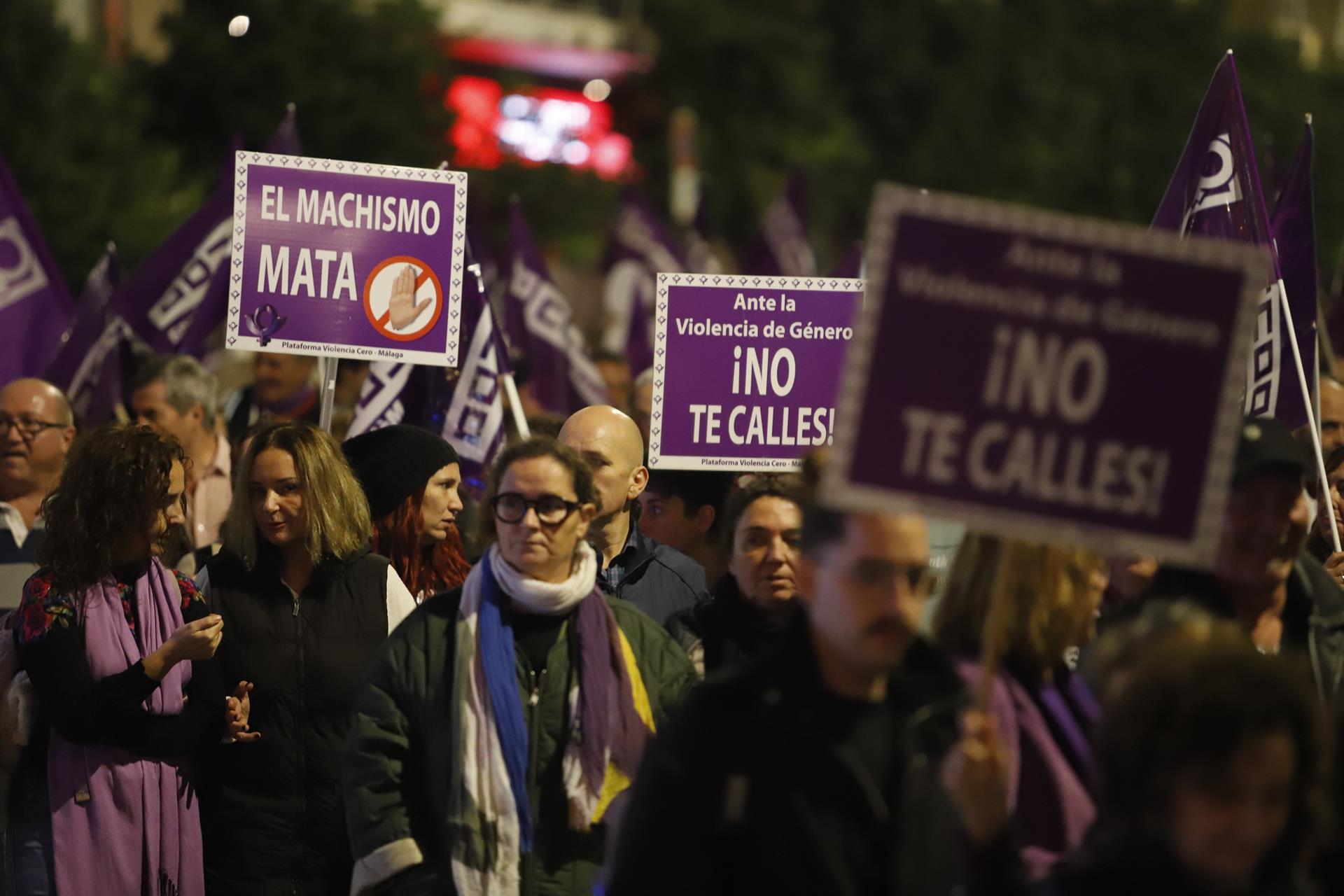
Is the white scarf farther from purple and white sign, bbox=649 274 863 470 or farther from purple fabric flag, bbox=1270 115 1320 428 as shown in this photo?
purple fabric flag, bbox=1270 115 1320 428

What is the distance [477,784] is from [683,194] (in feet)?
124

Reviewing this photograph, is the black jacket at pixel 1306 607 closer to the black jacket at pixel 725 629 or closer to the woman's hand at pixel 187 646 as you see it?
the black jacket at pixel 725 629

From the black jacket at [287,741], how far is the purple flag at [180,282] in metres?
5.39

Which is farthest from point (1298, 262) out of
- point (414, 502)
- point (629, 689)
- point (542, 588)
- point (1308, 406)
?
point (542, 588)

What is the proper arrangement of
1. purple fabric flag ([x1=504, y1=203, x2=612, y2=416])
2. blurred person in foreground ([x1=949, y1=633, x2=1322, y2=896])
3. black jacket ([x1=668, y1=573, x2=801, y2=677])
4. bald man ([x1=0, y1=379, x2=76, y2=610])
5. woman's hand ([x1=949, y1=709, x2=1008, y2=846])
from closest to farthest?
blurred person in foreground ([x1=949, y1=633, x2=1322, y2=896]) → woman's hand ([x1=949, y1=709, x2=1008, y2=846]) → black jacket ([x1=668, y1=573, x2=801, y2=677]) → bald man ([x1=0, y1=379, x2=76, y2=610]) → purple fabric flag ([x1=504, y1=203, x2=612, y2=416])

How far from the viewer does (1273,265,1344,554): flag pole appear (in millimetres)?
6984

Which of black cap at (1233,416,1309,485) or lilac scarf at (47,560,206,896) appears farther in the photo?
lilac scarf at (47,560,206,896)

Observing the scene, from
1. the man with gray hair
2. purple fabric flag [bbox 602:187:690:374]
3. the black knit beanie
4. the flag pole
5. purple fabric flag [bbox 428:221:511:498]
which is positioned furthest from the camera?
purple fabric flag [bbox 602:187:690:374]

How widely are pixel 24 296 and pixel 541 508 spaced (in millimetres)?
6855

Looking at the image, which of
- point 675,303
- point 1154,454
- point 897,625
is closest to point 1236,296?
point 1154,454

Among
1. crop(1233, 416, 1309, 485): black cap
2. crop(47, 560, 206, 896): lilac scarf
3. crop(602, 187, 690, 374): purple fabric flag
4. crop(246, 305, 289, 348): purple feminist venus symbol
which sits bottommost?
crop(47, 560, 206, 896): lilac scarf

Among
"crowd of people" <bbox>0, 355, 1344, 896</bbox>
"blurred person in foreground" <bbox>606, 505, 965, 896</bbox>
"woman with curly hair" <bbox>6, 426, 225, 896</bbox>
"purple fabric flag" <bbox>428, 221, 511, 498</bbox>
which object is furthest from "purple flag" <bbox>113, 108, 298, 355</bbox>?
"blurred person in foreground" <bbox>606, 505, 965, 896</bbox>

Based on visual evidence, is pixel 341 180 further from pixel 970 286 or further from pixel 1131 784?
pixel 1131 784

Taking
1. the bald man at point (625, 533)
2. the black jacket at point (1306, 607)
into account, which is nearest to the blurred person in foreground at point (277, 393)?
the bald man at point (625, 533)
